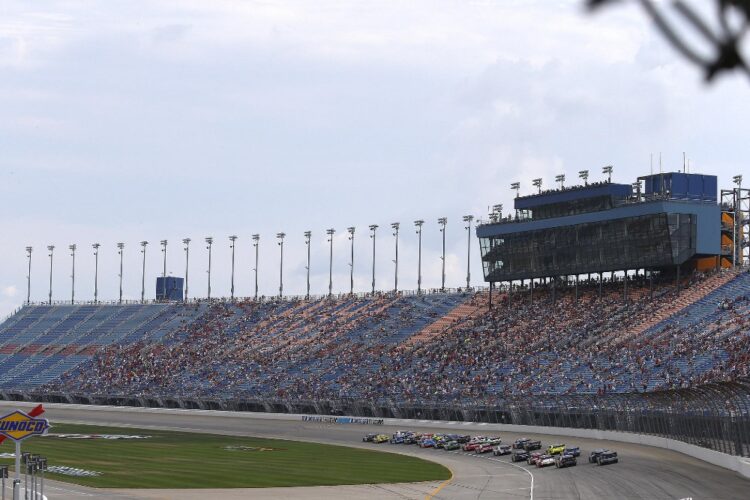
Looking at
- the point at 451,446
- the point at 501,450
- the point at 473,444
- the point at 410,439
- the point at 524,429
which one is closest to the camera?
the point at 501,450

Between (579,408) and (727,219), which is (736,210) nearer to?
(727,219)

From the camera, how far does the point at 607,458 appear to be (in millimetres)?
61312

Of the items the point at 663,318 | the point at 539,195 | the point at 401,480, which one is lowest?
the point at 401,480

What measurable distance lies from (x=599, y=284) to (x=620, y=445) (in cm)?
4404

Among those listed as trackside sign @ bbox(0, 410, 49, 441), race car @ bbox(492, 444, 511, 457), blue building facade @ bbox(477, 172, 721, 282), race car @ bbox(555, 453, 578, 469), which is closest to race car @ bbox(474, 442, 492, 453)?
race car @ bbox(492, 444, 511, 457)

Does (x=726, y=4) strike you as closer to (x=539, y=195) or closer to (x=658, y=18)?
(x=658, y=18)

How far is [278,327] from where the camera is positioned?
14300cm

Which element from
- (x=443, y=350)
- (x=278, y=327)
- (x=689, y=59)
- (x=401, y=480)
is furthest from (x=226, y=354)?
(x=689, y=59)

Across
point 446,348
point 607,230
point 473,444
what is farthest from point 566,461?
point 607,230

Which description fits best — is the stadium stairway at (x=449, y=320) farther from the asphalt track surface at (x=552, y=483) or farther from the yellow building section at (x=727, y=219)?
the asphalt track surface at (x=552, y=483)

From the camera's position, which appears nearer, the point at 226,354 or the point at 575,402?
the point at 575,402

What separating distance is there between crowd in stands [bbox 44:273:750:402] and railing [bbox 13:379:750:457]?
58.9 inches

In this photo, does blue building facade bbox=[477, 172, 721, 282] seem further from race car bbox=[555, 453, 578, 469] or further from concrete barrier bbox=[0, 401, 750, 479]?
race car bbox=[555, 453, 578, 469]

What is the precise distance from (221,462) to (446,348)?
48111mm
